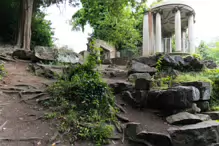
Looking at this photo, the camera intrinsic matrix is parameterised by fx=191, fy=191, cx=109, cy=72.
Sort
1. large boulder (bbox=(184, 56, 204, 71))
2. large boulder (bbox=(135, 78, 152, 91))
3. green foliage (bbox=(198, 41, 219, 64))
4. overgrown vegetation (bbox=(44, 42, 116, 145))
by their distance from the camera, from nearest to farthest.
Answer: overgrown vegetation (bbox=(44, 42, 116, 145)) < large boulder (bbox=(135, 78, 152, 91)) < large boulder (bbox=(184, 56, 204, 71)) < green foliage (bbox=(198, 41, 219, 64))

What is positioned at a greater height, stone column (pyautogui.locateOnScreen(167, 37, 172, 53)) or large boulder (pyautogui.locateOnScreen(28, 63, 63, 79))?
stone column (pyautogui.locateOnScreen(167, 37, 172, 53))

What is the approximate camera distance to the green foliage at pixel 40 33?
12711mm

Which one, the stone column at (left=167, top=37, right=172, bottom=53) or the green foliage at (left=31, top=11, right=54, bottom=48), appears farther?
the stone column at (left=167, top=37, right=172, bottom=53)

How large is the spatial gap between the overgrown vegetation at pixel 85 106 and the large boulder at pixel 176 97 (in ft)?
3.85

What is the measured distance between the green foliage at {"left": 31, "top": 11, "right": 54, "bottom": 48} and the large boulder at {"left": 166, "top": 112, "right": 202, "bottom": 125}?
423 inches

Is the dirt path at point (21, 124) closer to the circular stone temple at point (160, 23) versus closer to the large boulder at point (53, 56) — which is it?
the large boulder at point (53, 56)

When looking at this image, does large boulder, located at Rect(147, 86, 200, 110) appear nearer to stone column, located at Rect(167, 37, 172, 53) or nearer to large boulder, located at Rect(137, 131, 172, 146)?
large boulder, located at Rect(137, 131, 172, 146)

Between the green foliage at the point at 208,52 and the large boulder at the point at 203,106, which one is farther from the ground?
the green foliage at the point at 208,52

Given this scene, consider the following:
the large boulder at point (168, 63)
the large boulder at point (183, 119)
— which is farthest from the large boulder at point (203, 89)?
the large boulder at point (168, 63)

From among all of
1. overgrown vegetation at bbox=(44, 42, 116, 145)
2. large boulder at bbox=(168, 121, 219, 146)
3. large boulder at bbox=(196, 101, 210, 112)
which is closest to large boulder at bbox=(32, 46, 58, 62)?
overgrown vegetation at bbox=(44, 42, 116, 145)

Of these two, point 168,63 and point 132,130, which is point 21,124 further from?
point 168,63

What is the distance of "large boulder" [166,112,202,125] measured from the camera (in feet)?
12.6

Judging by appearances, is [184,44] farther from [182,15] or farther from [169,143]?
[169,143]

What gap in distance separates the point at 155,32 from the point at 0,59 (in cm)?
907
